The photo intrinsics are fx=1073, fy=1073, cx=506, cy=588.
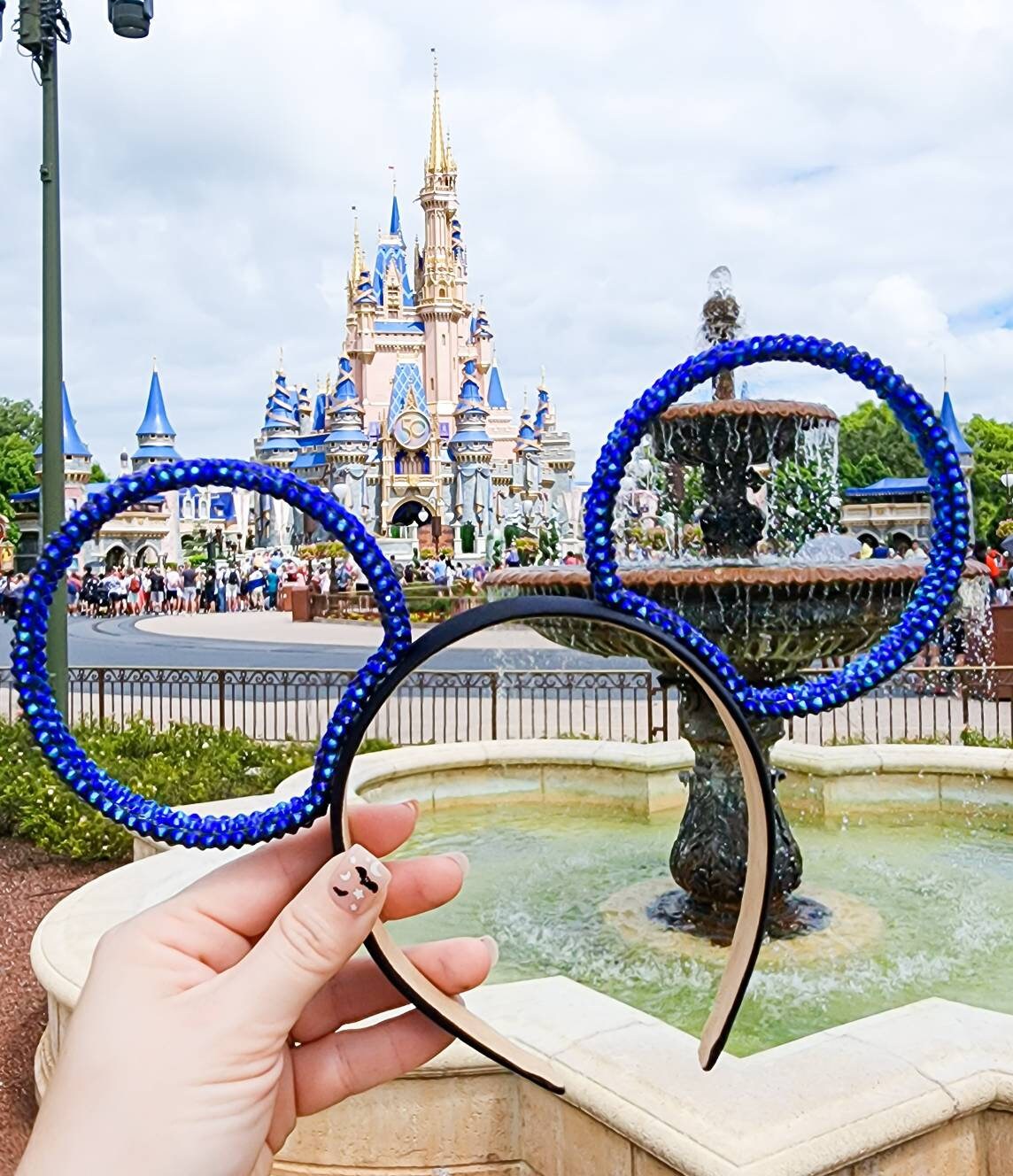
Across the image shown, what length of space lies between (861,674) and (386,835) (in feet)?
4.22

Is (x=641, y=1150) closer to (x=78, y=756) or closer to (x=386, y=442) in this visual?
(x=78, y=756)

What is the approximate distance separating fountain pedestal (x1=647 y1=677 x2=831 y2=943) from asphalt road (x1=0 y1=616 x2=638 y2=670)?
876cm

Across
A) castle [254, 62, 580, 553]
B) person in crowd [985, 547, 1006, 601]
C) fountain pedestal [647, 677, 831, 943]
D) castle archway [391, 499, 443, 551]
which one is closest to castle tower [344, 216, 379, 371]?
castle [254, 62, 580, 553]

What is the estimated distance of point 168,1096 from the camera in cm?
154

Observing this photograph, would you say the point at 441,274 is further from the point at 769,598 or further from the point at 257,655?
the point at 769,598

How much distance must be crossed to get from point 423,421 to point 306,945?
73043 millimetres

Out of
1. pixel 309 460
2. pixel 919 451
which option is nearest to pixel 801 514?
pixel 919 451

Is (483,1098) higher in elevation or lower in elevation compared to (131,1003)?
lower

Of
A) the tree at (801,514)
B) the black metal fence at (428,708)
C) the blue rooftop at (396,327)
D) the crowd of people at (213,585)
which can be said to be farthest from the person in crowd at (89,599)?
the blue rooftop at (396,327)

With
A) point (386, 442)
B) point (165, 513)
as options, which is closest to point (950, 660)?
point (165, 513)

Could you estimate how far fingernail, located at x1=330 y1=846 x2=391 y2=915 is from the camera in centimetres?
168

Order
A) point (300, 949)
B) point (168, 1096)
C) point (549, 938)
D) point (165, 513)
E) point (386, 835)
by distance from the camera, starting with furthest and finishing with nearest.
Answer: point (165, 513) → point (549, 938) → point (386, 835) → point (300, 949) → point (168, 1096)

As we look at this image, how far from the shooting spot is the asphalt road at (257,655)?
57.3ft

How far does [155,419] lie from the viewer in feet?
221
